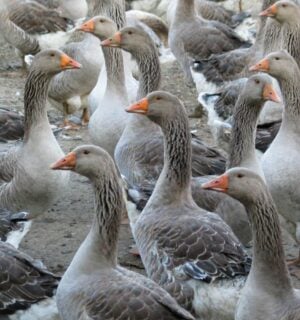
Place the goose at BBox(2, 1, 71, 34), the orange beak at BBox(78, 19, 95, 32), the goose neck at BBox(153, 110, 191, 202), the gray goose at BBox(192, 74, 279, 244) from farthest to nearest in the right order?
the goose at BBox(2, 1, 71, 34) → the orange beak at BBox(78, 19, 95, 32) → the gray goose at BBox(192, 74, 279, 244) → the goose neck at BBox(153, 110, 191, 202)

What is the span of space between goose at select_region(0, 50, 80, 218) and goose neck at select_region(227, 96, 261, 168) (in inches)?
51.3

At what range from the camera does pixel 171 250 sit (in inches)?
263

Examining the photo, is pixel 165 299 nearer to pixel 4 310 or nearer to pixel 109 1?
pixel 4 310

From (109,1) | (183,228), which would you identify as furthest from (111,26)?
(183,228)

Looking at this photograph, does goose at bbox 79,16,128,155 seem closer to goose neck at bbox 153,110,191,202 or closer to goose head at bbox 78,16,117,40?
goose head at bbox 78,16,117,40

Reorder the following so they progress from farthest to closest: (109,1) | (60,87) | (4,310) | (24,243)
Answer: (60,87), (109,1), (24,243), (4,310)

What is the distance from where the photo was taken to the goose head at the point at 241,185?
6.08 m

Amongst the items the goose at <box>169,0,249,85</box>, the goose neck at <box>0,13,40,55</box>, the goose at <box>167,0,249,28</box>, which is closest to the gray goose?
the goose at <box>169,0,249,85</box>

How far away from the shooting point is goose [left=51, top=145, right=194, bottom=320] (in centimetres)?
569

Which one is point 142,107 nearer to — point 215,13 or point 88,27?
point 88,27

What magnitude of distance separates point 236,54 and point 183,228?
521cm

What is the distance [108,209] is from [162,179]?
1.03 meters

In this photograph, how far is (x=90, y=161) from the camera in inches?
251

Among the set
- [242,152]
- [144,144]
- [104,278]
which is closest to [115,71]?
[144,144]
